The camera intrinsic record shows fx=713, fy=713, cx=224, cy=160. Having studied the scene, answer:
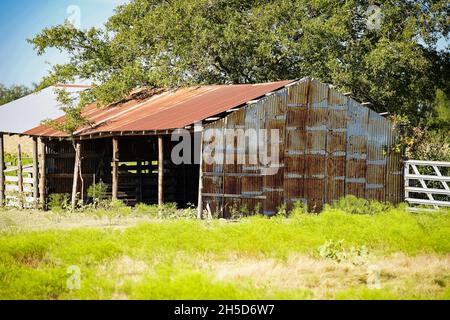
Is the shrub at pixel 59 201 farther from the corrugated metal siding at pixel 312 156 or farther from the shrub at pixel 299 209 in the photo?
the shrub at pixel 299 209

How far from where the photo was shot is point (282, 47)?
34125mm

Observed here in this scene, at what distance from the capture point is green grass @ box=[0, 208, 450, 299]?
10.2 meters

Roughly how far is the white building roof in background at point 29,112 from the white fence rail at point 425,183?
1366 cm

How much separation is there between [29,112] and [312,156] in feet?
48.5

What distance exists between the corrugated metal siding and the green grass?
3.10 m

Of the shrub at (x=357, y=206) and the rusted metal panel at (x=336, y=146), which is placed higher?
the rusted metal panel at (x=336, y=146)

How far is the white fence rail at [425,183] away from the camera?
66.9 feet

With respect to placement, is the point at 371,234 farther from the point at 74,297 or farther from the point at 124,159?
the point at 124,159

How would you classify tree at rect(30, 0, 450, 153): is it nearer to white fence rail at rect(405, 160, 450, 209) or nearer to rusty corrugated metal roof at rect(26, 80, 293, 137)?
rusty corrugated metal roof at rect(26, 80, 293, 137)

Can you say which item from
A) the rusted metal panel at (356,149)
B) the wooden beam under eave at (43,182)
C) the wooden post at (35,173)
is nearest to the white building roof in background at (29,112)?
the wooden post at (35,173)

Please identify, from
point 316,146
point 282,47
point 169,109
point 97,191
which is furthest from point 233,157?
point 282,47

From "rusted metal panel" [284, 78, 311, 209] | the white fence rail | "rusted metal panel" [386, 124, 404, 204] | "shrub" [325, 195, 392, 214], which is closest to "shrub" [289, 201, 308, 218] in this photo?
"rusted metal panel" [284, 78, 311, 209]
